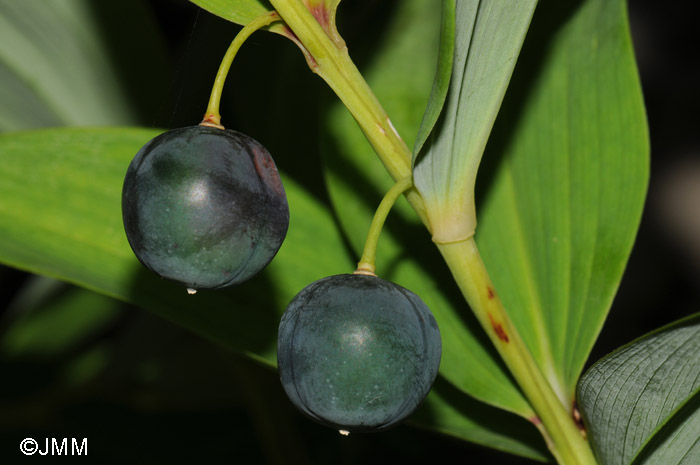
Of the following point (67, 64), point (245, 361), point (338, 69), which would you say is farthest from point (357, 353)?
point (67, 64)

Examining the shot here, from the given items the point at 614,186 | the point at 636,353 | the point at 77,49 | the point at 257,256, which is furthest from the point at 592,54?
the point at 77,49

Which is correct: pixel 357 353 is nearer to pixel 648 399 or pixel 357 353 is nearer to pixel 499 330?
pixel 499 330

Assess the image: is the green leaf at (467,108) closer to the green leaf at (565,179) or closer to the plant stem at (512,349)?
the plant stem at (512,349)

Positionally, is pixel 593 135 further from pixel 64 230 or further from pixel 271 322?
pixel 64 230

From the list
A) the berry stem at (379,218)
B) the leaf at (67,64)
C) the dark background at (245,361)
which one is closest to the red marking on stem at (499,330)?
the berry stem at (379,218)

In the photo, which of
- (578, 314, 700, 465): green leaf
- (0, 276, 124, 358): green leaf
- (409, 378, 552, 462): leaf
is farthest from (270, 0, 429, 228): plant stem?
(0, 276, 124, 358): green leaf
